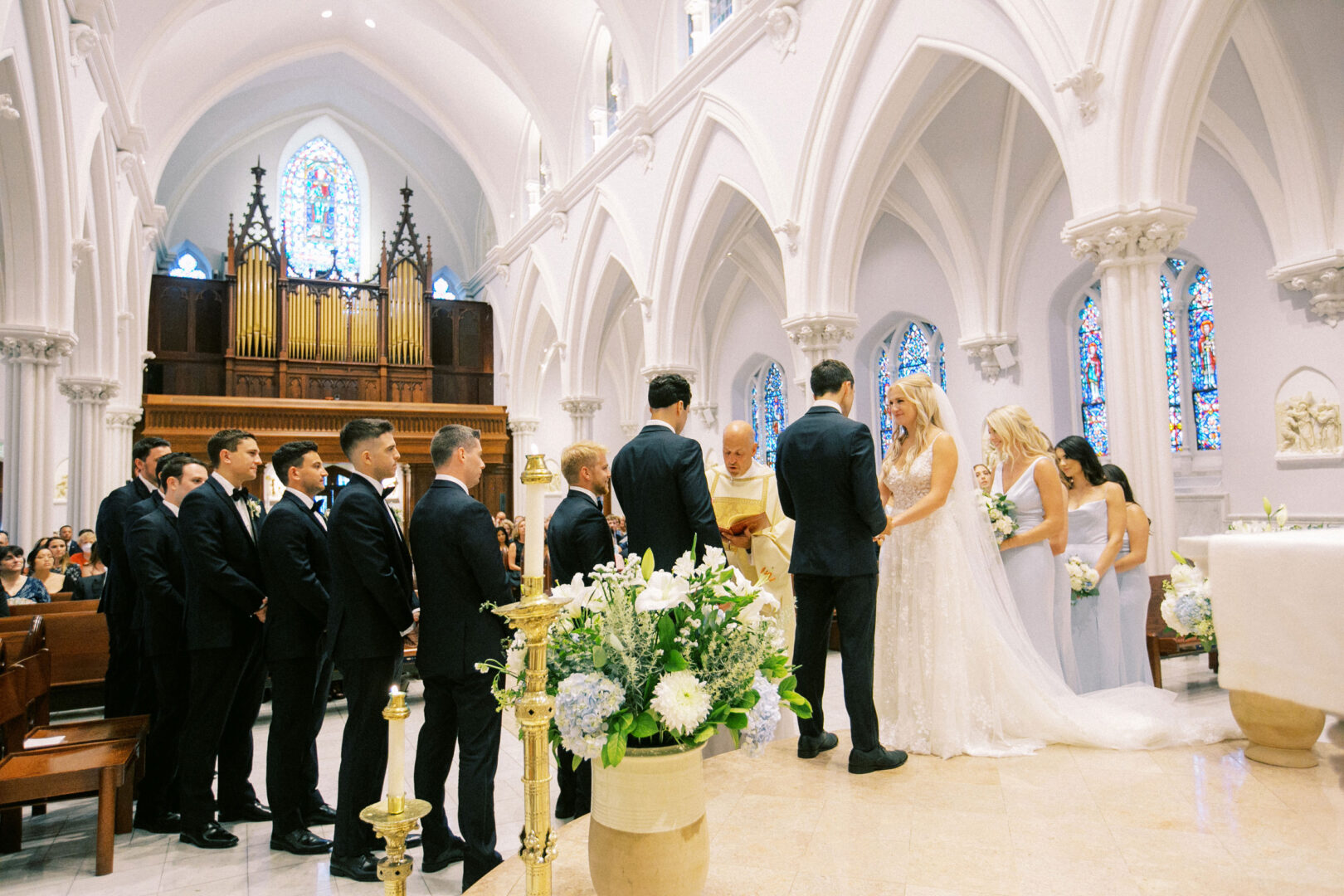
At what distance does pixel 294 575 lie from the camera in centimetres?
360

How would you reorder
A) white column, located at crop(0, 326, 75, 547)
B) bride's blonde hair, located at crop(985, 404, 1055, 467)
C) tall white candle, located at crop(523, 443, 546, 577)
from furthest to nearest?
white column, located at crop(0, 326, 75, 547) → bride's blonde hair, located at crop(985, 404, 1055, 467) → tall white candle, located at crop(523, 443, 546, 577)

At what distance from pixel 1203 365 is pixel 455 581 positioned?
31.5ft

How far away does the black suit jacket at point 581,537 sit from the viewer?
3.55m

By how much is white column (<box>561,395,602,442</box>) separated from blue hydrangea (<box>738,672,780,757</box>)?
39.1ft

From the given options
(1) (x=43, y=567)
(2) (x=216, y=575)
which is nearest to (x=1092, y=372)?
(2) (x=216, y=575)

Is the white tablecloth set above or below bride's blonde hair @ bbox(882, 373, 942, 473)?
below

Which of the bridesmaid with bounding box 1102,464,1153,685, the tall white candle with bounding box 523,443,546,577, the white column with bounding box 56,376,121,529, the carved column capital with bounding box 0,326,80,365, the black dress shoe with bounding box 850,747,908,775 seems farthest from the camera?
the white column with bounding box 56,376,121,529

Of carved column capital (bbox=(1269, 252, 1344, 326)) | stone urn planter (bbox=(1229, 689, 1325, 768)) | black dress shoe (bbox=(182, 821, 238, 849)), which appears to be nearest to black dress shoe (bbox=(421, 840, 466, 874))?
black dress shoe (bbox=(182, 821, 238, 849))

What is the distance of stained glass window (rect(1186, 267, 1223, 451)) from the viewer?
9.70 m

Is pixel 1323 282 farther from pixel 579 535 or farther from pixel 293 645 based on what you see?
pixel 293 645

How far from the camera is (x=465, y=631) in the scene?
3133 millimetres

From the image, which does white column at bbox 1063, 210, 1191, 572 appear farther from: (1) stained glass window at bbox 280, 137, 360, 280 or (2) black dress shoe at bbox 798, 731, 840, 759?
(1) stained glass window at bbox 280, 137, 360, 280

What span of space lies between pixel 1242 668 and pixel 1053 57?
627cm

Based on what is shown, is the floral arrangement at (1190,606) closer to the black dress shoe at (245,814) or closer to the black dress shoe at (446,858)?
the black dress shoe at (446,858)
